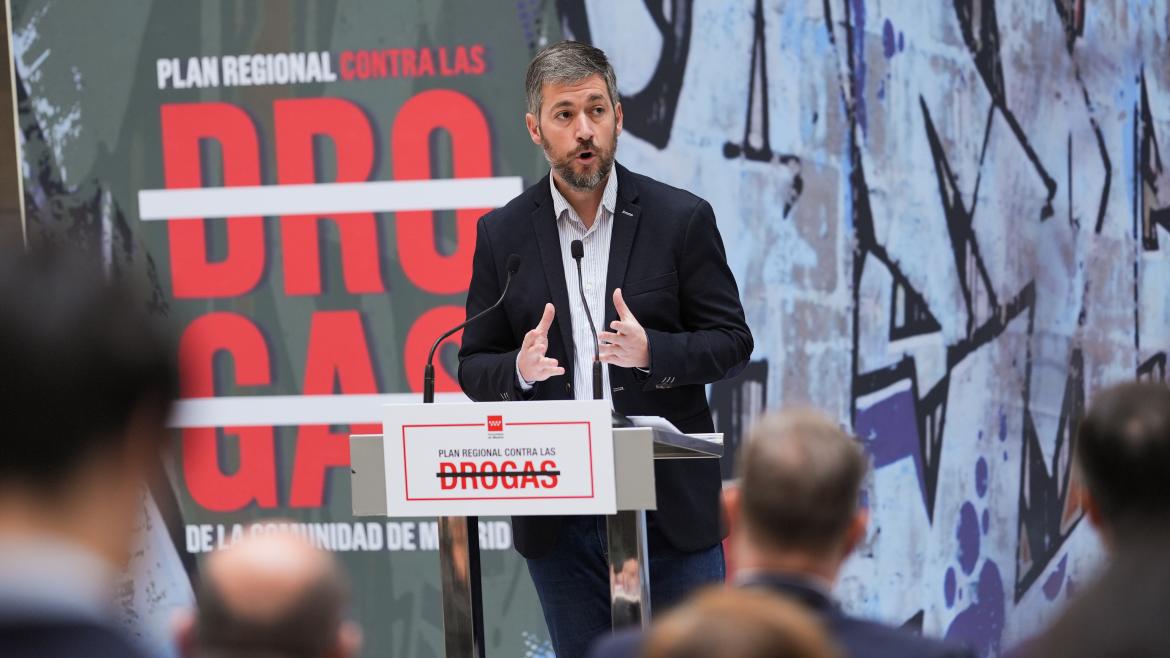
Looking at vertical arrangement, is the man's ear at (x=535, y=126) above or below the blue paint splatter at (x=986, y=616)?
above

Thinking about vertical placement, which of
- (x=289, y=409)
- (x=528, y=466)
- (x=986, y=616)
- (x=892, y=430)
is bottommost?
(x=986, y=616)

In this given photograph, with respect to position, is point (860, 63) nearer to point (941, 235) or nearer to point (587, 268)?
point (941, 235)

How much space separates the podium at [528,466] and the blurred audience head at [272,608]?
1398 mm

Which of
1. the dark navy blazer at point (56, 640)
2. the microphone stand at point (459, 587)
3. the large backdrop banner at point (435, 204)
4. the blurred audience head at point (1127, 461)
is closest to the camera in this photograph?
the dark navy blazer at point (56, 640)

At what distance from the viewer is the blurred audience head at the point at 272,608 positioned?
3.51 ft

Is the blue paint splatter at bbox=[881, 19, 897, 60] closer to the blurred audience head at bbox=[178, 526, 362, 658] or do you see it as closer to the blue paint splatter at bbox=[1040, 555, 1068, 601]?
the blue paint splatter at bbox=[1040, 555, 1068, 601]

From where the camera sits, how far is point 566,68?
3.04 metres


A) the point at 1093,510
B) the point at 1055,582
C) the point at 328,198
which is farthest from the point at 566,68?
the point at 1055,582

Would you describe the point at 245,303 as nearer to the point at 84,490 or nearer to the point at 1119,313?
the point at 1119,313

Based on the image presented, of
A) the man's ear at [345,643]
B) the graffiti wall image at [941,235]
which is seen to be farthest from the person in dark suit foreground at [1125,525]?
the graffiti wall image at [941,235]

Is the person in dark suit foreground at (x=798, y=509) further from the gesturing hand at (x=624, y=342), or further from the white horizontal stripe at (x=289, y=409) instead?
the white horizontal stripe at (x=289, y=409)

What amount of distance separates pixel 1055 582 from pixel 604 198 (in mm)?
3286

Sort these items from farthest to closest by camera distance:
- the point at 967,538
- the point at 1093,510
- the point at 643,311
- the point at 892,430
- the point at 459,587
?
the point at 967,538
the point at 892,430
the point at 643,311
the point at 459,587
the point at 1093,510

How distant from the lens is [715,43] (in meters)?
4.75
